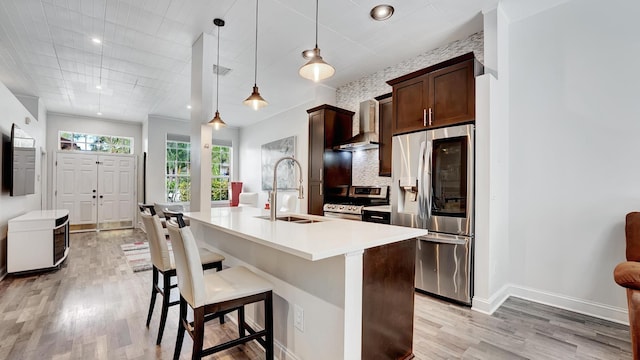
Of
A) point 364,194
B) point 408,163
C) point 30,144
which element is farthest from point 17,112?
point 408,163

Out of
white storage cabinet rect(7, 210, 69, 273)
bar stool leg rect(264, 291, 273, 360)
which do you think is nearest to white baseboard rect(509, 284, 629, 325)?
bar stool leg rect(264, 291, 273, 360)

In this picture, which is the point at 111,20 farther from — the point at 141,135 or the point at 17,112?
the point at 141,135

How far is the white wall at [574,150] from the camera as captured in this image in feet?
8.23

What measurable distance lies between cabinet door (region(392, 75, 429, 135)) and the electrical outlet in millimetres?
2354

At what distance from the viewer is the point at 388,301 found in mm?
1736

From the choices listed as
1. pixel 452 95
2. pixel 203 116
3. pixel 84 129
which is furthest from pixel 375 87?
pixel 84 129

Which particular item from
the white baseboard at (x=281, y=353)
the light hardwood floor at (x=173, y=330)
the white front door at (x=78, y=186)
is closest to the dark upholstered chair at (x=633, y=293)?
the light hardwood floor at (x=173, y=330)

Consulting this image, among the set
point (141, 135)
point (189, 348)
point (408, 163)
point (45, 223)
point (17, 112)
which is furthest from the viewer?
point (141, 135)

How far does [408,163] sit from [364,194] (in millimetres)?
1473

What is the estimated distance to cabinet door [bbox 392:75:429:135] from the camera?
3.19 m

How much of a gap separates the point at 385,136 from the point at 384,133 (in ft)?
0.17

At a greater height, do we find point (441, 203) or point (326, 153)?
point (326, 153)

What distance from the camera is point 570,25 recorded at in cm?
278

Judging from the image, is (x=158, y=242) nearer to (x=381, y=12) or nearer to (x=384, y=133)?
(x=381, y=12)
